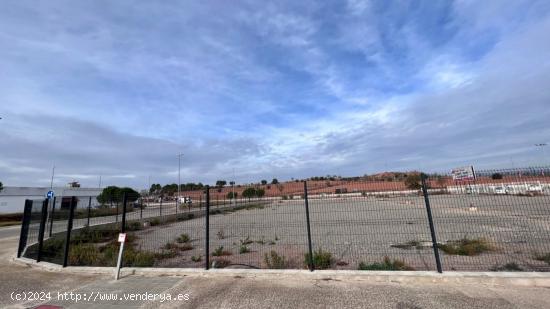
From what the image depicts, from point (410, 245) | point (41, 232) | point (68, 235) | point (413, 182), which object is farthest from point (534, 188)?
point (41, 232)

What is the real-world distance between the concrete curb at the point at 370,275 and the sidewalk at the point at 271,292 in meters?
0.10

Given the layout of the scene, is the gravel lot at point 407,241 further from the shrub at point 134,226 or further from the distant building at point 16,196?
the distant building at point 16,196

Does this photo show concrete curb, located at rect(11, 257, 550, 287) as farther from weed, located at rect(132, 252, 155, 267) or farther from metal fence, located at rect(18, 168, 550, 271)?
weed, located at rect(132, 252, 155, 267)

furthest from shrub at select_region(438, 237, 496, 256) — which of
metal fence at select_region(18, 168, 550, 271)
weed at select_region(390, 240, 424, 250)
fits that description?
weed at select_region(390, 240, 424, 250)

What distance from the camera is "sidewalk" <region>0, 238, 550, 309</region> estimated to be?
5980 millimetres

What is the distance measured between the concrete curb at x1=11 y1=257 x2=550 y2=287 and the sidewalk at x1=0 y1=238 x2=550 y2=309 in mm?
100

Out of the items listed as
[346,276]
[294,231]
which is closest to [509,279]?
[346,276]

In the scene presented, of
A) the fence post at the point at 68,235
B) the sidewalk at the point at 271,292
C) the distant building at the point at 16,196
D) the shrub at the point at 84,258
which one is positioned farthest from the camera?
the distant building at the point at 16,196

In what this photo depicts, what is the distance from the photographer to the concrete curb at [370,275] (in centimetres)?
680

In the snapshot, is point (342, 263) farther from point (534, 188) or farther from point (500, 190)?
point (534, 188)

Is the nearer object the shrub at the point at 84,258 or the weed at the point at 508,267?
the weed at the point at 508,267

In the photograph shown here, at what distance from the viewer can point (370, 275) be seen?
7.45 meters

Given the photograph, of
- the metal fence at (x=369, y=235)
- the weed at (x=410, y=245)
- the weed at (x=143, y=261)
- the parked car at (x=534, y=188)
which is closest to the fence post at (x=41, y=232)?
the metal fence at (x=369, y=235)

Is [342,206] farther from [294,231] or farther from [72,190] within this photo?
[72,190]
